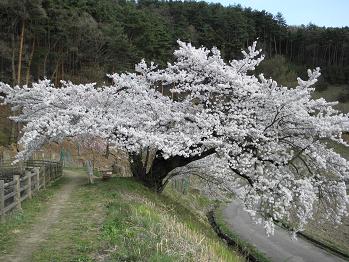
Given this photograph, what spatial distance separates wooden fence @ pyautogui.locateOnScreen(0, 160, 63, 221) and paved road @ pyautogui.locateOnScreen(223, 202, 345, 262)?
32.4ft

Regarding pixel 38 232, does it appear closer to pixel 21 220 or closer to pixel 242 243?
pixel 21 220

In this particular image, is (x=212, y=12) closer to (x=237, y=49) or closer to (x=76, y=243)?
(x=237, y=49)

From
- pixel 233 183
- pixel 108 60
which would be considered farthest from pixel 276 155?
pixel 108 60

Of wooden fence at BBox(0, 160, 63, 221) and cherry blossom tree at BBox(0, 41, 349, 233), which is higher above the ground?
cherry blossom tree at BBox(0, 41, 349, 233)

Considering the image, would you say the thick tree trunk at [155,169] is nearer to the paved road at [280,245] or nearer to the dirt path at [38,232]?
the dirt path at [38,232]

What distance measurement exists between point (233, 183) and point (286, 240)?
514 centimetres

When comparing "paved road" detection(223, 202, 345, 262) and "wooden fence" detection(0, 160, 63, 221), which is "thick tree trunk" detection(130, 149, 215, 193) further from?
"paved road" detection(223, 202, 345, 262)

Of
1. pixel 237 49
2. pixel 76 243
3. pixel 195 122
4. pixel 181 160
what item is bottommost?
pixel 76 243

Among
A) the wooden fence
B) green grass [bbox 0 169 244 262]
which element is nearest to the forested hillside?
the wooden fence

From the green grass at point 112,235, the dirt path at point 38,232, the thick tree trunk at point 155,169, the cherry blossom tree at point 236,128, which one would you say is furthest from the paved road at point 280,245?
the dirt path at point 38,232

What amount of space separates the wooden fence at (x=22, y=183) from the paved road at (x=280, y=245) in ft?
32.4

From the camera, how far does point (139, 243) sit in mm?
8125

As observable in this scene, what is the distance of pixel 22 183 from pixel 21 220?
3.59m

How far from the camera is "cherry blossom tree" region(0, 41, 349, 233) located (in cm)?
1472
